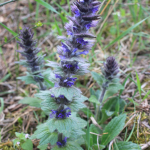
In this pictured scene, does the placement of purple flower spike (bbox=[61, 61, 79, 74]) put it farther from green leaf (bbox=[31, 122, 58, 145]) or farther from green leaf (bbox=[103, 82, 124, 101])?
green leaf (bbox=[103, 82, 124, 101])

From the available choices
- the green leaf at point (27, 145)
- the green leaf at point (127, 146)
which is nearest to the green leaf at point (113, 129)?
the green leaf at point (127, 146)

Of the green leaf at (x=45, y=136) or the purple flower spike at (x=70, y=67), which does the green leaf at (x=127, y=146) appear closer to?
the green leaf at (x=45, y=136)

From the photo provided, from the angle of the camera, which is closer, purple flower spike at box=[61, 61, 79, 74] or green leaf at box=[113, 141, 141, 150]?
purple flower spike at box=[61, 61, 79, 74]

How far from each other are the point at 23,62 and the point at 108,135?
226cm

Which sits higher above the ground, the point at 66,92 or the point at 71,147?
the point at 66,92

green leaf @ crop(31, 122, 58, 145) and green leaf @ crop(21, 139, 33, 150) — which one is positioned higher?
green leaf @ crop(31, 122, 58, 145)

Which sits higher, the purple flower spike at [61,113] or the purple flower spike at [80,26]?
the purple flower spike at [80,26]

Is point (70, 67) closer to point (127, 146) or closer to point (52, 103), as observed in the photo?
point (52, 103)

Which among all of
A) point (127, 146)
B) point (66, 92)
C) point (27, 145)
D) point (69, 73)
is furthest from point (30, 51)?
point (127, 146)

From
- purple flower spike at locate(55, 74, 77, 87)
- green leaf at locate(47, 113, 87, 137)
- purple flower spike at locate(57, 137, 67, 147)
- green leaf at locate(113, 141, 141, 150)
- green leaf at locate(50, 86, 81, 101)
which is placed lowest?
green leaf at locate(113, 141, 141, 150)

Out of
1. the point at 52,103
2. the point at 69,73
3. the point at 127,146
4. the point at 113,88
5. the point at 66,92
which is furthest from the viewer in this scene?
the point at 113,88

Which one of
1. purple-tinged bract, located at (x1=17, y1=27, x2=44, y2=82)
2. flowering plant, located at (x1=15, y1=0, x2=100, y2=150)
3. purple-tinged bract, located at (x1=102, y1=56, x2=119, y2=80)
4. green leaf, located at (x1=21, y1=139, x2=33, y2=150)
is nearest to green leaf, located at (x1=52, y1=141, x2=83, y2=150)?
flowering plant, located at (x1=15, y1=0, x2=100, y2=150)

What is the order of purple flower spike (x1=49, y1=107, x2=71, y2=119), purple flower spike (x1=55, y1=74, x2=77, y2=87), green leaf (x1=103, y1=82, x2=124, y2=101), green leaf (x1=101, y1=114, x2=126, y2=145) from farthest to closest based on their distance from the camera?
green leaf (x1=103, y1=82, x2=124, y2=101) < green leaf (x1=101, y1=114, x2=126, y2=145) < purple flower spike (x1=49, y1=107, x2=71, y2=119) < purple flower spike (x1=55, y1=74, x2=77, y2=87)

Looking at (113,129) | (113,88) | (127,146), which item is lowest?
(127,146)
